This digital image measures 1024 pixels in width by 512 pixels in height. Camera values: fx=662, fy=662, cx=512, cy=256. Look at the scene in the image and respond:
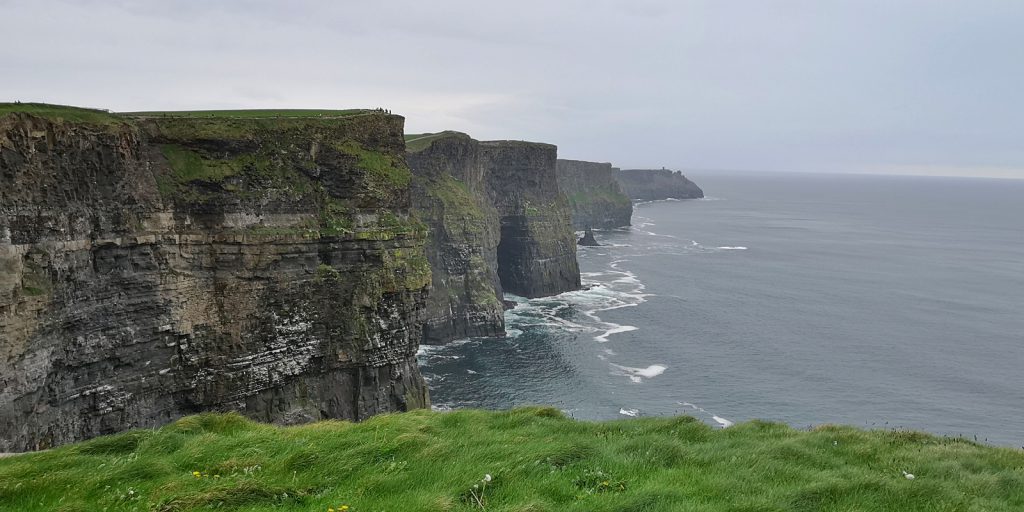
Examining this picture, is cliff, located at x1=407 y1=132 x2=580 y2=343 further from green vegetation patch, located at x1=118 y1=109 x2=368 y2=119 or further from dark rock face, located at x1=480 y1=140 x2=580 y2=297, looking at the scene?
green vegetation patch, located at x1=118 y1=109 x2=368 y2=119

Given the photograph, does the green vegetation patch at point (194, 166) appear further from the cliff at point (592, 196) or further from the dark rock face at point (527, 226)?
the cliff at point (592, 196)

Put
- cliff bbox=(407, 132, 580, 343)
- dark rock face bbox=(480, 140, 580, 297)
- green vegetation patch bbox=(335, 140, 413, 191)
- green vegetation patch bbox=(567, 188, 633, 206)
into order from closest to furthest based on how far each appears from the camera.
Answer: green vegetation patch bbox=(335, 140, 413, 191), cliff bbox=(407, 132, 580, 343), dark rock face bbox=(480, 140, 580, 297), green vegetation patch bbox=(567, 188, 633, 206)

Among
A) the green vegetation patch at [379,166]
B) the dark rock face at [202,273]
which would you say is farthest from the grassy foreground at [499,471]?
the green vegetation patch at [379,166]

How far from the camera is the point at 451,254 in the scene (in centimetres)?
7300

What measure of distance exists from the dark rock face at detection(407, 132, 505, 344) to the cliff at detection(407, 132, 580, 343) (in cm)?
11

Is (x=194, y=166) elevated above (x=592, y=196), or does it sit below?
above

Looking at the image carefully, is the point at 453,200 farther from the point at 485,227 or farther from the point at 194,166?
the point at 194,166

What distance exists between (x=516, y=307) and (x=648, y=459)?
77.6m

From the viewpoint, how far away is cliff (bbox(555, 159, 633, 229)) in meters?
174

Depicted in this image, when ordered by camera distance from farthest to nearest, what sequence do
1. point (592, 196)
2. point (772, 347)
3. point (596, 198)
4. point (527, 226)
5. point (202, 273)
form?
point (592, 196), point (596, 198), point (527, 226), point (772, 347), point (202, 273)

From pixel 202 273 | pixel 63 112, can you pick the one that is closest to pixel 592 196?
pixel 202 273

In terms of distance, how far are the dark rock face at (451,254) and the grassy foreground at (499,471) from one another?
2242 inches

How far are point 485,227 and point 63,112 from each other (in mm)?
53127

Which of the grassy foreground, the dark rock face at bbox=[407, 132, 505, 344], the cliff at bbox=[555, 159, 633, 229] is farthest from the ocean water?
the cliff at bbox=[555, 159, 633, 229]
